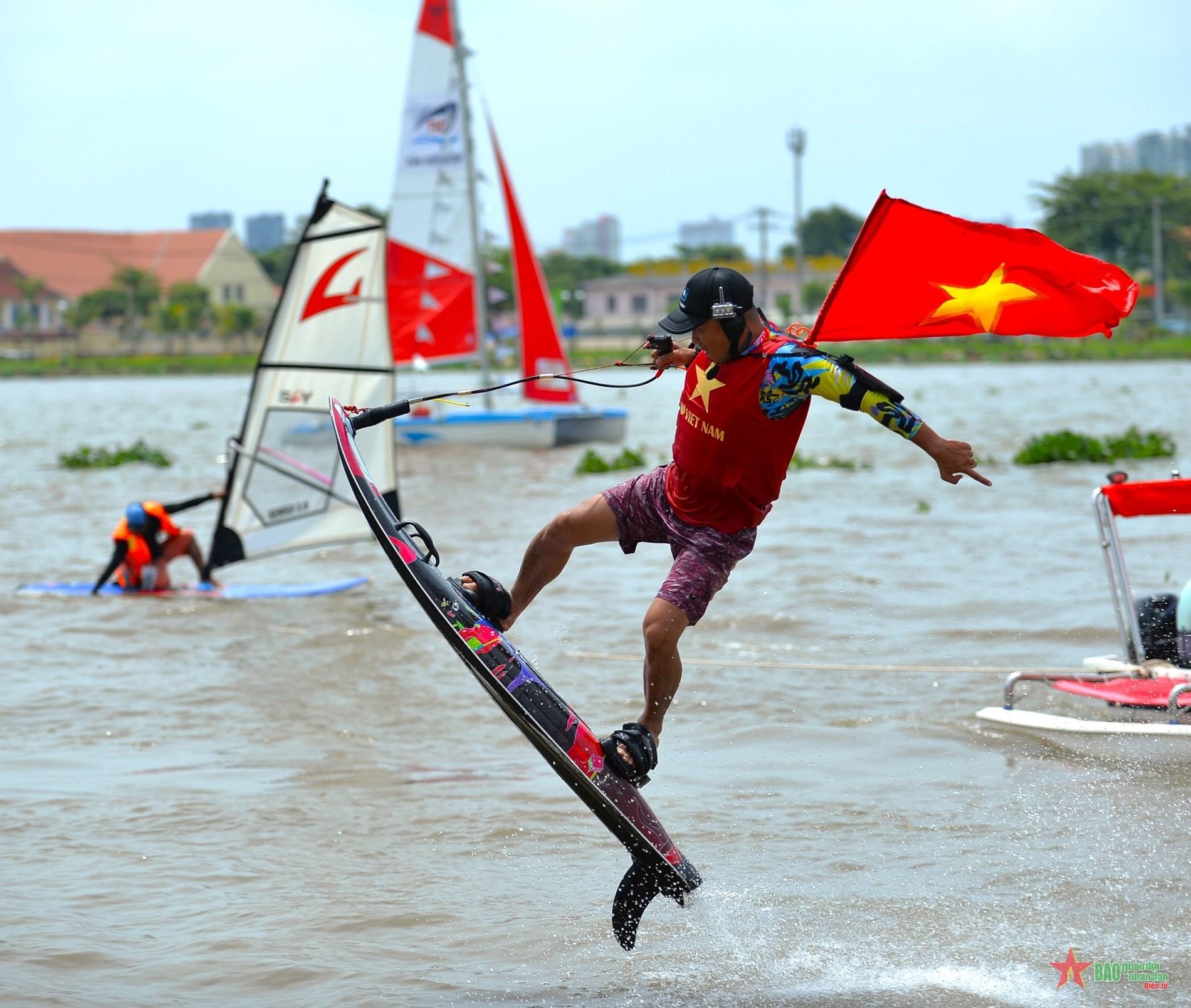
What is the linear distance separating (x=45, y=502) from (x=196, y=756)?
15.0 m

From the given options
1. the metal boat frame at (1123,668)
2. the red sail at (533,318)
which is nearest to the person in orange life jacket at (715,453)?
the metal boat frame at (1123,668)

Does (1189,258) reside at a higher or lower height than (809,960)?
higher

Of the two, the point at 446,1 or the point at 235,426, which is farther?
the point at 235,426

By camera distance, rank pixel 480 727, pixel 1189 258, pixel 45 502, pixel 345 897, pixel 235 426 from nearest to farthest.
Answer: pixel 345 897 → pixel 480 727 → pixel 45 502 → pixel 235 426 → pixel 1189 258

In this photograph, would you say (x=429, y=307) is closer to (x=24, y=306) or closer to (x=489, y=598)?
(x=489, y=598)

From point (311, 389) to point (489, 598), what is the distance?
27.2 feet

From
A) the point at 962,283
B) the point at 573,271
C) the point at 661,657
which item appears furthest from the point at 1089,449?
the point at 573,271

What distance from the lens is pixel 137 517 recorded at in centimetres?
1252

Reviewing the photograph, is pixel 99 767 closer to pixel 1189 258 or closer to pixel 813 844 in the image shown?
pixel 813 844

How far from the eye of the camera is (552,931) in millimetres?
5898

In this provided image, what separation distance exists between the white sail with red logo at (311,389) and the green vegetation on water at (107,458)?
14430 mm

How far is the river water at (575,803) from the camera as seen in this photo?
5527mm

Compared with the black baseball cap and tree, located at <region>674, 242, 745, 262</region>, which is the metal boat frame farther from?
tree, located at <region>674, 242, 745, 262</region>

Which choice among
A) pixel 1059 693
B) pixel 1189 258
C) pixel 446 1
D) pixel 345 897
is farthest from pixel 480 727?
pixel 1189 258
